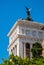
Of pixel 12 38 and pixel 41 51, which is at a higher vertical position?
pixel 12 38

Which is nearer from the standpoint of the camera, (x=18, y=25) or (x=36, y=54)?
(x=36, y=54)

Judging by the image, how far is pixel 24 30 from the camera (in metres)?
87.6

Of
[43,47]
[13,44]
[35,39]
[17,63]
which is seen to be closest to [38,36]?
[35,39]

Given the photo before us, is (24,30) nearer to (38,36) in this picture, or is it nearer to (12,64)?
(38,36)

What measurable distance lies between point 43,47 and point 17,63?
20.5 m

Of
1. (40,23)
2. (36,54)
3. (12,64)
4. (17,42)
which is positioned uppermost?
(40,23)

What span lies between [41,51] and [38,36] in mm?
25942

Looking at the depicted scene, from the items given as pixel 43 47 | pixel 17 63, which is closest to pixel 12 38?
pixel 43 47

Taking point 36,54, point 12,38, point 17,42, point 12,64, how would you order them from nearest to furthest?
1. point 12,64
2. point 36,54
3. point 17,42
4. point 12,38

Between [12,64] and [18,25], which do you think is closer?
[12,64]

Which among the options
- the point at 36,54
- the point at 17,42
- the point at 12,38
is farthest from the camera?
the point at 12,38

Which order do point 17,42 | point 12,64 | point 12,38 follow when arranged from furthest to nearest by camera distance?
point 12,38
point 17,42
point 12,64

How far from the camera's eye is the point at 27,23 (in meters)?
88.1

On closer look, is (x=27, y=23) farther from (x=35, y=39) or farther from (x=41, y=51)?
(x=41, y=51)
